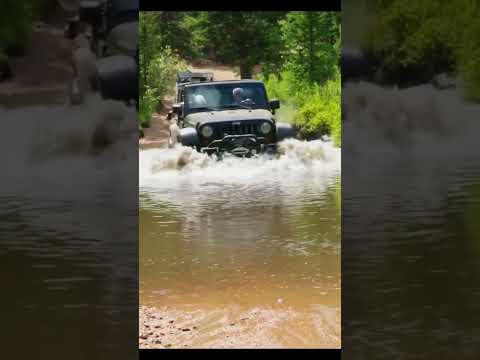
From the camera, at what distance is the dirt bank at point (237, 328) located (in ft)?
19.1

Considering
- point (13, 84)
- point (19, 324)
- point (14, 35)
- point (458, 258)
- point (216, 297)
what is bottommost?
point (216, 297)

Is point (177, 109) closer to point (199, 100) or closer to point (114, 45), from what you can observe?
point (199, 100)

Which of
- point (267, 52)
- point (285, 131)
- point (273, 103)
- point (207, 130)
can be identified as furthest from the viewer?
point (267, 52)

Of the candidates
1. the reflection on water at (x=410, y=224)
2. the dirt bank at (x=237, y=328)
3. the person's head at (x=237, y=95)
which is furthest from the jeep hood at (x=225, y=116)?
the reflection on water at (x=410, y=224)

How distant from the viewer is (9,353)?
402 cm

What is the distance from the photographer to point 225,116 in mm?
6758

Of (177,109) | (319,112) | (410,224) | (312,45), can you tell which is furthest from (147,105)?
(410,224)

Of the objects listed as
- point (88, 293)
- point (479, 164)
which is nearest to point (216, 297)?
point (88, 293)

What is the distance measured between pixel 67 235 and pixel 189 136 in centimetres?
290

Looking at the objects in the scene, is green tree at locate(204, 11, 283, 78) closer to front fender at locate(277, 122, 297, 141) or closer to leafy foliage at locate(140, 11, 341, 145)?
leafy foliage at locate(140, 11, 341, 145)

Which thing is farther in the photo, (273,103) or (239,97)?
(273,103)

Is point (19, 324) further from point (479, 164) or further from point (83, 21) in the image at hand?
point (479, 164)

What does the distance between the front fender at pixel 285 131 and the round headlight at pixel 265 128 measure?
0.25m

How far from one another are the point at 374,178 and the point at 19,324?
214 cm
